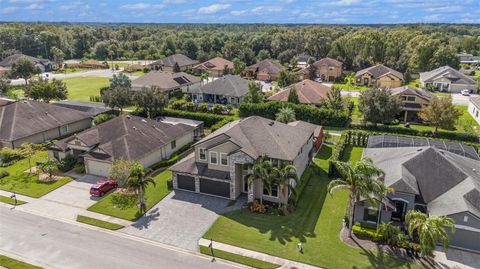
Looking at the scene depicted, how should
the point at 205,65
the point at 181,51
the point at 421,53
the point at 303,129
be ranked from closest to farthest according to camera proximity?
1. the point at 303,129
2. the point at 421,53
3. the point at 205,65
4. the point at 181,51

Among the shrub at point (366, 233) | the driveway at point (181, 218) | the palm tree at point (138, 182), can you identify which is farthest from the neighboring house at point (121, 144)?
the shrub at point (366, 233)

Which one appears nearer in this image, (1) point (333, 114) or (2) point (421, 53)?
(1) point (333, 114)

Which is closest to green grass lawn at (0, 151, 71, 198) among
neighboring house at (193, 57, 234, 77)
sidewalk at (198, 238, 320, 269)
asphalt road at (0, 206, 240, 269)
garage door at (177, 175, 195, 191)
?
asphalt road at (0, 206, 240, 269)

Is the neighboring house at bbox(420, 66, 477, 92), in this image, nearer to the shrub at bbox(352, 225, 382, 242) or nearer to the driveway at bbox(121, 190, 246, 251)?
the shrub at bbox(352, 225, 382, 242)

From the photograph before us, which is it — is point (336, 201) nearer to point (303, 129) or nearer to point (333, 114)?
point (303, 129)

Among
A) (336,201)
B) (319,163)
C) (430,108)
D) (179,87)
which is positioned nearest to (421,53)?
(430,108)

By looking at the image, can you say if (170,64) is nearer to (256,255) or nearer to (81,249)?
(81,249)
